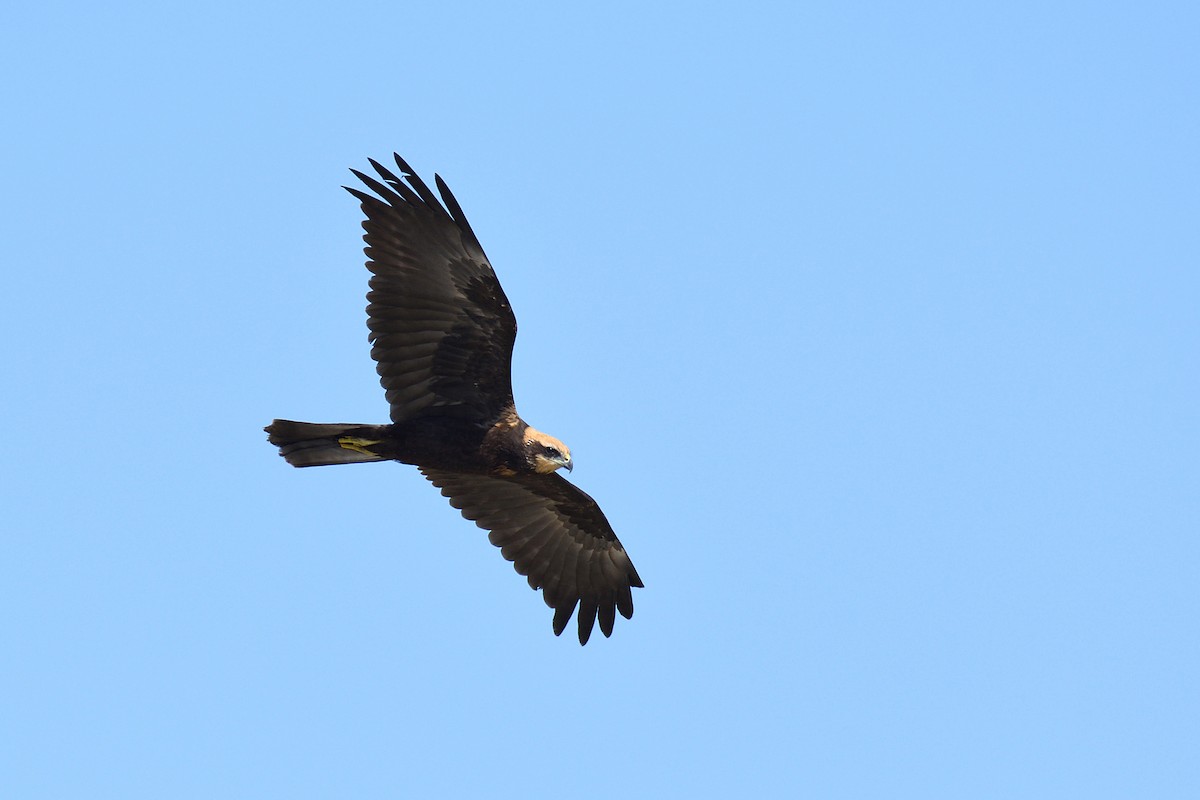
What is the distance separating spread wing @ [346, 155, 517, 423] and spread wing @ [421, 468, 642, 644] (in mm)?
1443

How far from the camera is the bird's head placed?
1376 cm

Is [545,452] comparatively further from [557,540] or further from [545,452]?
[557,540]

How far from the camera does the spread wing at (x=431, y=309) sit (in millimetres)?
13547

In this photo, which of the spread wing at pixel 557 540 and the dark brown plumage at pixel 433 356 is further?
the spread wing at pixel 557 540

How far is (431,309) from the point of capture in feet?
45.0

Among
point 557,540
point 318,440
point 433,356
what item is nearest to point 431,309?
point 433,356

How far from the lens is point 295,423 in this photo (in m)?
13.7

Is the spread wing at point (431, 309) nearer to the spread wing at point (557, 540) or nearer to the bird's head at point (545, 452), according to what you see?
the bird's head at point (545, 452)

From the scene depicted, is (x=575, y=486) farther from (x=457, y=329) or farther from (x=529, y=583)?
(x=457, y=329)

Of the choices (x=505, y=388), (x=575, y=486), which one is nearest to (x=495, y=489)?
(x=575, y=486)

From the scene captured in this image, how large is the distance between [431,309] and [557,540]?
318 centimetres

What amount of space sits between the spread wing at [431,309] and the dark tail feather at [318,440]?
1.24 ft

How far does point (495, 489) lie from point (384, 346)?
232 centimetres

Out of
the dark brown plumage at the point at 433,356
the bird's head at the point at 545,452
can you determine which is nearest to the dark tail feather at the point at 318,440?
the dark brown plumage at the point at 433,356
